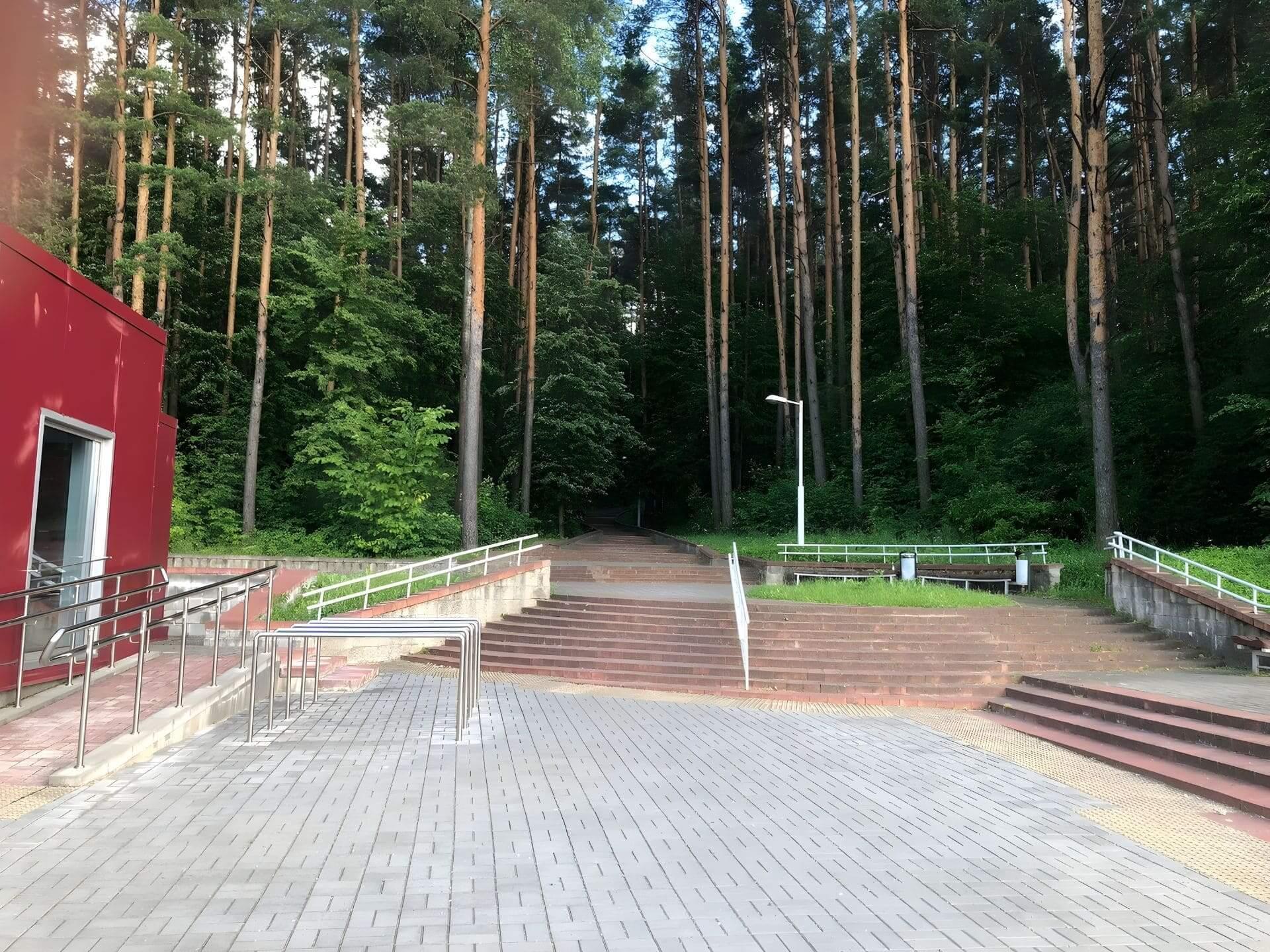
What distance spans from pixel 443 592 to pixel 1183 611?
12.3 metres

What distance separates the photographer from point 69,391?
28.1 feet

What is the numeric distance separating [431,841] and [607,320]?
102 feet

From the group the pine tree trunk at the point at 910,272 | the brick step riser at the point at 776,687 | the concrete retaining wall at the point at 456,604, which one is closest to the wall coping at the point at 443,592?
the concrete retaining wall at the point at 456,604

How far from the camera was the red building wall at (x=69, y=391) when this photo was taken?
293 inches

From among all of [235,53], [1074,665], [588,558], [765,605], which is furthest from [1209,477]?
[235,53]

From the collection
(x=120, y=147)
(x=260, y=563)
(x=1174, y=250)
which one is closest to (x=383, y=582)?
(x=260, y=563)

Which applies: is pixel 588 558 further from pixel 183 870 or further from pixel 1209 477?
pixel 183 870

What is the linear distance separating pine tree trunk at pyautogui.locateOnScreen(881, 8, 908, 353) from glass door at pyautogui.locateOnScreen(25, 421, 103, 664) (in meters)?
23.5

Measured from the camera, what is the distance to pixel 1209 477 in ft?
67.4

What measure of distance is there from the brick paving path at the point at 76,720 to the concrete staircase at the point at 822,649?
15.9ft

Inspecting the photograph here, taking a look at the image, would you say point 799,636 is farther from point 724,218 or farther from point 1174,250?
point 724,218

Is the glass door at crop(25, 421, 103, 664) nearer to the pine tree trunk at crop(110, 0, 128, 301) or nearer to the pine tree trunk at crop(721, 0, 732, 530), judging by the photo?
the pine tree trunk at crop(110, 0, 128, 301)

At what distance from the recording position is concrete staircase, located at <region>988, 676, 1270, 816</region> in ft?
21.6

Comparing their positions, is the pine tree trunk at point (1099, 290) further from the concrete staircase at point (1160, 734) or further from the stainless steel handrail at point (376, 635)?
the stainless steel handrail at point (376, 635)
